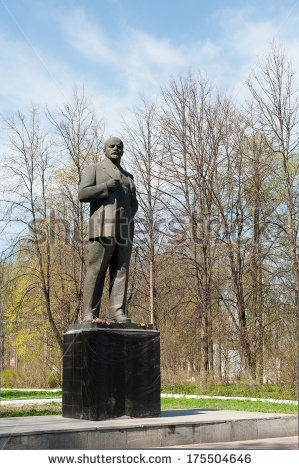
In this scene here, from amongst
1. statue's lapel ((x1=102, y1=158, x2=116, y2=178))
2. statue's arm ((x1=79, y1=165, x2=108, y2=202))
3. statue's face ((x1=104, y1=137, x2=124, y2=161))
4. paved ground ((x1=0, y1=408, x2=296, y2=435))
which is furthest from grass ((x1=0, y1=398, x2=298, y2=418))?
statue's face ((x1=104, y1=137, x2=124, y2=161))

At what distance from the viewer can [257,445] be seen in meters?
6.73

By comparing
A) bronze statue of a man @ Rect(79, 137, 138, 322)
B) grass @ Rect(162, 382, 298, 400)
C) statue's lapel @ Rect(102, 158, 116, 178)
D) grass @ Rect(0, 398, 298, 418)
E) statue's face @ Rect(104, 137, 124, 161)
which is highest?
statue's face @ Rect(104, 137, 124, 161)

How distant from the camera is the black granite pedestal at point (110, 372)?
7469 millimetres

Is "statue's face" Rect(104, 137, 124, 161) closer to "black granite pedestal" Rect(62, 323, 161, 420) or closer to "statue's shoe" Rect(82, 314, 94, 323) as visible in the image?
"statue's shoe" Rect(82, 314, 94, 323)

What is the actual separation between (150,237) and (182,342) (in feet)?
13.9

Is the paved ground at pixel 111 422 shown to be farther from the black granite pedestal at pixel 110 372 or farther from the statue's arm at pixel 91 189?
the statue's arm at pixel 91 189

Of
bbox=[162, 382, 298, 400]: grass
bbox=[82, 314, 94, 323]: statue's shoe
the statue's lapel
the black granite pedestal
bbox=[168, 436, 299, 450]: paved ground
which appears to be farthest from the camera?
bbox=[162, 382, 298, 400]: grass

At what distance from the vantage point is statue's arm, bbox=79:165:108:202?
8.27m

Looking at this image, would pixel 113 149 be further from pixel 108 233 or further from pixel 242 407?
pixel 242 407

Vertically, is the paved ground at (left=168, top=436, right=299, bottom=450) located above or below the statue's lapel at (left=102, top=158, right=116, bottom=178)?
below

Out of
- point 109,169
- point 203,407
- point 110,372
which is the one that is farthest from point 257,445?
point 109,169

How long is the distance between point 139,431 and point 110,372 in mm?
1228

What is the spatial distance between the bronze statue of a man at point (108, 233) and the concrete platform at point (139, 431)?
1790 millimetres

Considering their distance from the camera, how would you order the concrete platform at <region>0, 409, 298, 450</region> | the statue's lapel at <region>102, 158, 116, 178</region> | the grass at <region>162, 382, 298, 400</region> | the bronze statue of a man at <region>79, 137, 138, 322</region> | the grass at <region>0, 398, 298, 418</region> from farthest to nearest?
1. the grass at <region>162, 382, 298, 400</region>
2. the grass at <region>0, 398, 298, 418</region>
3. the statue's lapel at <region>102, 158, 116, 178</region>
4. the bronze statue of a man at <region>79, 137, 138, 322</region>
5. the concrete platform at <region>0, 409, 298, 450</region>
